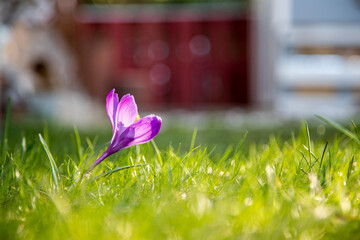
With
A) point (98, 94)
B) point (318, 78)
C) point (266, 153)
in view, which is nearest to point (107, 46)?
point (98, 94)

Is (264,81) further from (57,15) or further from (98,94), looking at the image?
(57,15)

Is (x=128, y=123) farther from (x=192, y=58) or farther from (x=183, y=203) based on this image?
(x=192, y=58)

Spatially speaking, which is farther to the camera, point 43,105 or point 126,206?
point 43,105

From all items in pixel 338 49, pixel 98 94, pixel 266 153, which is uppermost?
pixel 266 153

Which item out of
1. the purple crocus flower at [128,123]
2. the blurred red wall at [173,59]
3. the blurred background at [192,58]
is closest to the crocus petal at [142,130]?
the purple crocus flower at [128,123]

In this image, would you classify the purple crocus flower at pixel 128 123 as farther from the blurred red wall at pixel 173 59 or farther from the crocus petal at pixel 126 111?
the blurred red wall at pixel 173 59

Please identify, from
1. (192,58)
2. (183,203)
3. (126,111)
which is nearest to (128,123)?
(126,111)
